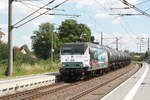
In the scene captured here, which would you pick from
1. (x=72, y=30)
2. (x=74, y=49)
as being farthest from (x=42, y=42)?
(x=74, y=49)

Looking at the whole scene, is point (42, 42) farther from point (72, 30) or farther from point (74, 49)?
point (74, 49)

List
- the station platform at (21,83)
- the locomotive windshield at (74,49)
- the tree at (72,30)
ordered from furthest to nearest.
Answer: the tree at (72,30) < the locomotive windshield at (74,49) < the station platform at (21,83)

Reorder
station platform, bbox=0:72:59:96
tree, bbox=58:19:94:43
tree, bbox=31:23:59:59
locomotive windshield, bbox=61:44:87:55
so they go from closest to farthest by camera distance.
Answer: station platform, bbox=0:72:59:96 < locomotive windshield, bbox=61:44:87:55 < tree, bbox=31:23:59:59 < tree, bbox=58:19:94:43

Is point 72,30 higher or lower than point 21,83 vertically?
higher

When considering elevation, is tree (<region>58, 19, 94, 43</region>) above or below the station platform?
above

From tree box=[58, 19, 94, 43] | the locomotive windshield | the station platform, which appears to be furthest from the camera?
tree box=[58, 19, 94, 43]

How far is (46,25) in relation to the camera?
11050 cm

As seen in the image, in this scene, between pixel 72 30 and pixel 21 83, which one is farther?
pixel 72 30

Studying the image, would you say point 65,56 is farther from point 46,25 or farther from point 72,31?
point 46,25

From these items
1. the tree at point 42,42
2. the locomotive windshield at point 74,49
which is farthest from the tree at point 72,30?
the locomotive windshield at point 74,49

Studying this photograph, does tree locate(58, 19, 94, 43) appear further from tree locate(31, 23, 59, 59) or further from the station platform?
the station platform

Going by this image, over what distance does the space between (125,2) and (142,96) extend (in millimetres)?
6001

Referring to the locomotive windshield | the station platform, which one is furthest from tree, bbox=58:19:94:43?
the station platform

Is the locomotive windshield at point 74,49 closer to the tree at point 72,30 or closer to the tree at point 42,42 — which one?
the tree at point 42,42
